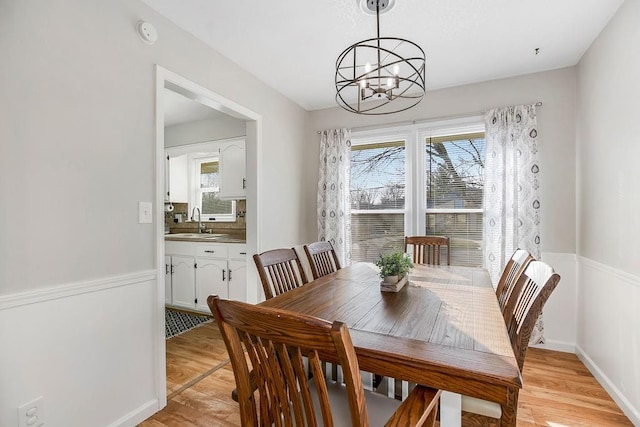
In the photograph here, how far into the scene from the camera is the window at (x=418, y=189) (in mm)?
3150

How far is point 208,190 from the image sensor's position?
4.54m

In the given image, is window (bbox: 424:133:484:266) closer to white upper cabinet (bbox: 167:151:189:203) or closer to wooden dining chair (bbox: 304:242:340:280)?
wooden dining chair (bbox: 304:242:340:280)

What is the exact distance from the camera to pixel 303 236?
374 centimetres

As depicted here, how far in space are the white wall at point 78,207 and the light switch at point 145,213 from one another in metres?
0.03

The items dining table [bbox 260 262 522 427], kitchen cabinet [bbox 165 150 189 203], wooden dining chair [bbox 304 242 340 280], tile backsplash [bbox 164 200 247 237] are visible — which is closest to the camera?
dining table [bbox 260 262 522 427]

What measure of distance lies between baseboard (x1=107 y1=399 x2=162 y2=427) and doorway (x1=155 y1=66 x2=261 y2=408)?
5 cm

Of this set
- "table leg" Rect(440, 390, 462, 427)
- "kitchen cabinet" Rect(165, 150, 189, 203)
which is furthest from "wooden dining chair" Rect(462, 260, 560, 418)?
"kitchen cabinet" Rect(165, 150, 189, 203)

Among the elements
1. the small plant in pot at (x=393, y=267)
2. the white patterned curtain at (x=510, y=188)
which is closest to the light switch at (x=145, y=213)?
the small plant in pot at (x=393, y=267)

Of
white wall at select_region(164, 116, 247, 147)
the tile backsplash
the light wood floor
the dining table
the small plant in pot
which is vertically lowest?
the light wood floor

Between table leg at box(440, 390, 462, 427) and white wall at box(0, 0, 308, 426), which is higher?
white wall at box(0, 0, 308, 426)

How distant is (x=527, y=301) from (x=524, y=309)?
0.04m

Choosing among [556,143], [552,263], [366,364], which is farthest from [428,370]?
[556,143]

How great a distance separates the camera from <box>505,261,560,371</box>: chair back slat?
45.7 inches

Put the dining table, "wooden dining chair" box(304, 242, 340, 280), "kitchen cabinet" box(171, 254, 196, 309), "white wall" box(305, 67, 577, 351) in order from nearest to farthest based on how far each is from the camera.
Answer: the dining table
"wooden dining chair" box(304, 242, 340, 280)
"white wall" box(305, 67, 577, 351)
"kitchen cabinet" box(171, 254, 196, 309)
